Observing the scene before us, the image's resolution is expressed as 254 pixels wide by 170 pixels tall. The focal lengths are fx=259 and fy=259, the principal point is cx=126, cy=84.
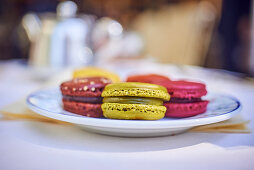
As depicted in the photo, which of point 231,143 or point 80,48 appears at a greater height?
point 80,48

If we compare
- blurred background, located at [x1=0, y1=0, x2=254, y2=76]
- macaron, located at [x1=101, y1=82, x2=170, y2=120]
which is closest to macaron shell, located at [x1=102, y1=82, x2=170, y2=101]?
macaron, located at [x1=101, y1=82, x2=170, y2=120]

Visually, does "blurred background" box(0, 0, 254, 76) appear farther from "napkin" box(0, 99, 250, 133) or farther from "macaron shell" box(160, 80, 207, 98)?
"macaron shell" box(160, 80, 207, 98)

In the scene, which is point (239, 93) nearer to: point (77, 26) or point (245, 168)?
point (245, 168)

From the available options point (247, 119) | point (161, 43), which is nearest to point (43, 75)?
point (247, 119)

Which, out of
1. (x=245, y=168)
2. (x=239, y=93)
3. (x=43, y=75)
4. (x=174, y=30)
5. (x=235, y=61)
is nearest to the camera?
(x=245, y=168)

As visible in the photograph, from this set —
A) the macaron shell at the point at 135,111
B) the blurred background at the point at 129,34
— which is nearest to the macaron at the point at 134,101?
the macaron shell at the point at 135,111

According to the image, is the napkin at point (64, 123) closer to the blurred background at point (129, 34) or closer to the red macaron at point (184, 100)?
the red macaron at point (184, 100)

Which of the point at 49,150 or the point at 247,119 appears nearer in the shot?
the point at 49,150

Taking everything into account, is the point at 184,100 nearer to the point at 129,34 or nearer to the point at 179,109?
the point at 179,109
